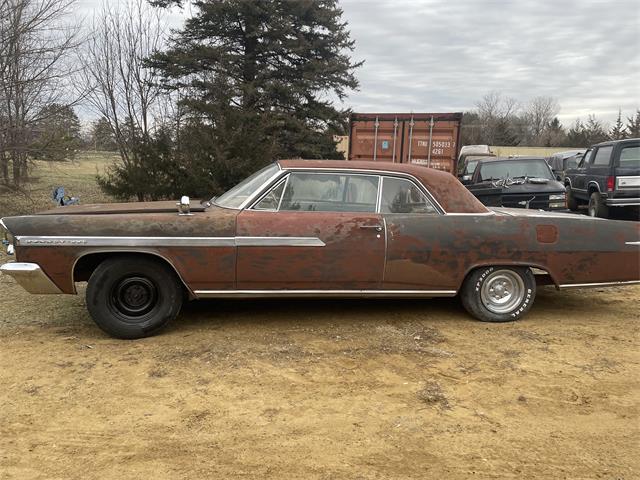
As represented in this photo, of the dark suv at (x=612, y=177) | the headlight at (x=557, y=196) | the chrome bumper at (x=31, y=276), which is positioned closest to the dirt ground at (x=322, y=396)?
the chrome bumper at (x=31, y=276)

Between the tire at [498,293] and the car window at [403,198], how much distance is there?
789mm

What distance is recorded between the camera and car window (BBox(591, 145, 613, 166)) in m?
11.4

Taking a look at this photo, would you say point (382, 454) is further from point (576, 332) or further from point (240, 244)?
point (576, 332)

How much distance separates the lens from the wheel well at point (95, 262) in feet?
14.6

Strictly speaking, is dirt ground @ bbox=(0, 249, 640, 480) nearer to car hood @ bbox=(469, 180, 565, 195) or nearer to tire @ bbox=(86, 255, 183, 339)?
tire @ bbox=(86, 255, 183, 339)

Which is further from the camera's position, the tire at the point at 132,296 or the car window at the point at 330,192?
the car window at the point at 330,192

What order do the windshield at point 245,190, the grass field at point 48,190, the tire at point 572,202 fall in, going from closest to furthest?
1. the windshield at point 245,190
2. the grass field at point 48,190
3. the tire at point 572,202

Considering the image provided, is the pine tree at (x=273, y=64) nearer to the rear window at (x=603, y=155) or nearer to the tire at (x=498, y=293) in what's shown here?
the rear window at (x=603, y=155)

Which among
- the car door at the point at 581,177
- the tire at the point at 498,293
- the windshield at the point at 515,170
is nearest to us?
the tire at the point at 498,293

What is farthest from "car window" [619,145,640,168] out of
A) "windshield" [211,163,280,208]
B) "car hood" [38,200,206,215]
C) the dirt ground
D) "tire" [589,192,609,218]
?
"car hood" [38,200,206,215]

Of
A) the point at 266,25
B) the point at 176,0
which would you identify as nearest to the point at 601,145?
the point at 266,25

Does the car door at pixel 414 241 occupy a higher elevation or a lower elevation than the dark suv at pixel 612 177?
lower

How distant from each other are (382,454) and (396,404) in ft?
1.93

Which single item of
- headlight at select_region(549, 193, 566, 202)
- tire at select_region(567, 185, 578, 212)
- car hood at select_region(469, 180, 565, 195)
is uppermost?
car hood at select_region(469, 180, 565, 195)
